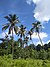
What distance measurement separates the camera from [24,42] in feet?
270

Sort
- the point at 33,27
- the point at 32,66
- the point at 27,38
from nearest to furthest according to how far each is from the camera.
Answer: the point at 32,66
the point at 33,27
the point at 27,38

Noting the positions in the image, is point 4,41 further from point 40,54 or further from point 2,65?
point 2,65

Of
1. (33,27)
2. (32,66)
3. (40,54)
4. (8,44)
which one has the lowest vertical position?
(32,66)

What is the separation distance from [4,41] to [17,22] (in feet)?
71.0

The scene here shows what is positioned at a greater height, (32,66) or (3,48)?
(3,48)

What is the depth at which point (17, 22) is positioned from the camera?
2146 inches

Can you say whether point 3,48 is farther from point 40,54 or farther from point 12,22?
point 12,22

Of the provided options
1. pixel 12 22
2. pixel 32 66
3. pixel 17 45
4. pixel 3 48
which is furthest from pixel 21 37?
pixel 32 66

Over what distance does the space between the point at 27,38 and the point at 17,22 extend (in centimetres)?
2836

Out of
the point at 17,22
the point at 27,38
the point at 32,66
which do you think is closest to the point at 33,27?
the point at 27,38

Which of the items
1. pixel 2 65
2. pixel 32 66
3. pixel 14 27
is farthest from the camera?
pixel 14 27

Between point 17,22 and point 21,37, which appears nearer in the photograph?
point 17,22

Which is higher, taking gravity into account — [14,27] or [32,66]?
[14,27]

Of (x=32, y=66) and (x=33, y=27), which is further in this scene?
(x=33, y=27)
